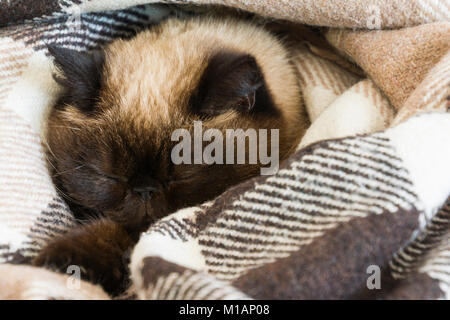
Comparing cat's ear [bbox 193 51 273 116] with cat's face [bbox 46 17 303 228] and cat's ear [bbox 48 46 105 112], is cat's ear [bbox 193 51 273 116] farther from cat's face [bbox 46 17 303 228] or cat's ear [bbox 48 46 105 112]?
cat's ear [bbox 48 46 105 112]

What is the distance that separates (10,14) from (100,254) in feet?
2.16

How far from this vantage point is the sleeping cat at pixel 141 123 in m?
0.97

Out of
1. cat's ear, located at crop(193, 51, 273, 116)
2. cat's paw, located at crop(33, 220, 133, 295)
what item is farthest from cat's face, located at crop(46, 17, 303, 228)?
cat's paw, located at crop(33, 220, 133, 295)

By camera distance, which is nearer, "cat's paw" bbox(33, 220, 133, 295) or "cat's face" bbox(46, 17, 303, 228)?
"cat's paw" bbox(33, 220, 133, 295)

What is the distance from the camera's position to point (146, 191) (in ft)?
3.22

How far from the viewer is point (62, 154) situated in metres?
1.04

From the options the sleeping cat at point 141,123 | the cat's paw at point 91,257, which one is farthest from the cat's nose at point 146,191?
the cat's paw at point 91,257

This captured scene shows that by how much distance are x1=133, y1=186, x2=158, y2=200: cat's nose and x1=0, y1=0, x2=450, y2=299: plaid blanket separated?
0.15 m

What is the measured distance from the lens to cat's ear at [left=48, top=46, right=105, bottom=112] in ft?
3.34

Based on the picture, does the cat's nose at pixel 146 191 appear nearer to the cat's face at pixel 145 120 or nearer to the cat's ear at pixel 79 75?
the cat's face at pixel 145 120

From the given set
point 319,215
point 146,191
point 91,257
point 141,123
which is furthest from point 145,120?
point 319,215

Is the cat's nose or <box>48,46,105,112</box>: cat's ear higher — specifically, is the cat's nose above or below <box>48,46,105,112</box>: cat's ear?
below
